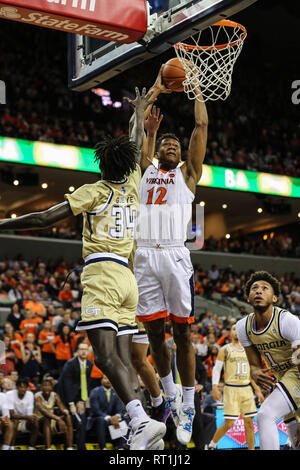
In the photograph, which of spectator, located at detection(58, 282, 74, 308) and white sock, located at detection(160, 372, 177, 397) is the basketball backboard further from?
spectator, located at detection(58, 282, 74, 308)

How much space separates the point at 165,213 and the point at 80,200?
4.30 feet

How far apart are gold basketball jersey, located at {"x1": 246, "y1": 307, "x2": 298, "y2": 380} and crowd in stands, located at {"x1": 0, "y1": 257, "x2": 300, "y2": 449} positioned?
3508 mm

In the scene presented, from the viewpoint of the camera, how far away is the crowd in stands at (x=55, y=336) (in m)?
10.7

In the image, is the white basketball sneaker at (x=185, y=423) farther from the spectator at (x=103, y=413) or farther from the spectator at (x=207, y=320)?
the spectator at (x=207, y=320)

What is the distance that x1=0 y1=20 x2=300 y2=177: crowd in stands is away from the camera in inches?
810

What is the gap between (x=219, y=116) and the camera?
1003 inches

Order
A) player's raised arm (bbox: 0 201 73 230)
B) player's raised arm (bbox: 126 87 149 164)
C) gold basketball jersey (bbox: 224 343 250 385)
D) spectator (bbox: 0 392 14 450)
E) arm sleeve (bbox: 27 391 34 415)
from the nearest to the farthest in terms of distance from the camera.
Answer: player's raised arm (bbox: 0 201 73 230) → player's raised arm (bbox: 126 87 149 164) → spectator (bbox: 0 392 14 450) → arm sleeve (bbox: 27 391 34 415) → gold basketball jersey (bbox: 224 343 250 385)

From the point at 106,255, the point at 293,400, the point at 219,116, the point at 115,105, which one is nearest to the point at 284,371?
the point at 293,400

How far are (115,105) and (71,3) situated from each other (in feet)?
60.0

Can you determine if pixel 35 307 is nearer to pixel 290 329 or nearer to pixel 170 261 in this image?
pixel 170 261

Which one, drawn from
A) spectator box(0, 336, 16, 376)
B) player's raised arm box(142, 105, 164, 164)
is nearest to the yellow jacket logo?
player's raised arm box(142, 105, 164, 164)

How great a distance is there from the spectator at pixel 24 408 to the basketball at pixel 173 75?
18.6 feet

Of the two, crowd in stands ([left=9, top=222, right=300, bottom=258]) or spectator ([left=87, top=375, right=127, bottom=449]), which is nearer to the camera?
spectator ([left=87, top=375, right=127, bottom=449])

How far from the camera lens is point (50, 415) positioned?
10.3 meters
